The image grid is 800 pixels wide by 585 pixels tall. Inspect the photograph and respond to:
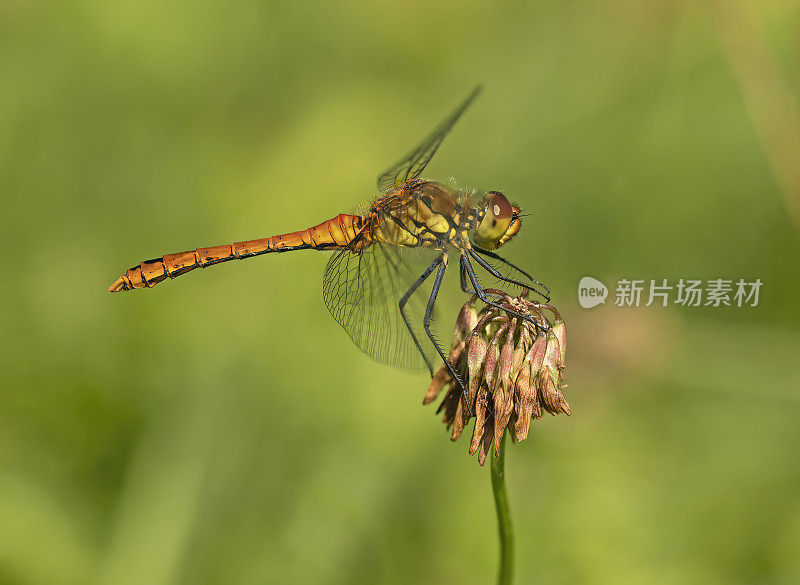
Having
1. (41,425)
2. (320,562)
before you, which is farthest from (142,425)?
(320,562)

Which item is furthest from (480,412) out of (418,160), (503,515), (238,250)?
(238,250)

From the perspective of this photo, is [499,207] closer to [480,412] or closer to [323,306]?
[480,412]

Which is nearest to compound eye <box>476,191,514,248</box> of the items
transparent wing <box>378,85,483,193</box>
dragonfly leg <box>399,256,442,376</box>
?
dragonfly leg <box>399,256,442,376</box>

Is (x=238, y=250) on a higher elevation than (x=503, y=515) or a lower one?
higher

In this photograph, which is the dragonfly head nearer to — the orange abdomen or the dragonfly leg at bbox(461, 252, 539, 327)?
the dragonfly leg at bbox(461, 252, 539, 327)

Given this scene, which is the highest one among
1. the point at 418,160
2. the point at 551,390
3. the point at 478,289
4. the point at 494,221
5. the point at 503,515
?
the point at 418,160

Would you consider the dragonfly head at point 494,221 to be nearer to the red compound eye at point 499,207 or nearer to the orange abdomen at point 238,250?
the red compound eye at point 499,207

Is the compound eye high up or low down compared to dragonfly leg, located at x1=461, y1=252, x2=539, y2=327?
up
